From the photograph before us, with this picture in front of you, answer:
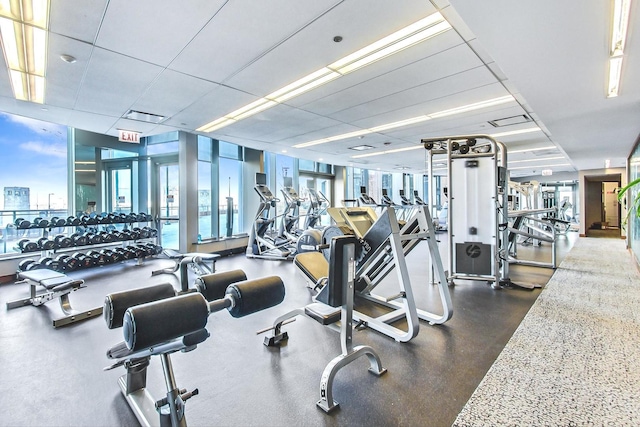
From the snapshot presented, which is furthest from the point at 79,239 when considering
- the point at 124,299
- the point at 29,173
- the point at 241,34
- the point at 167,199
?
the point at 124,299

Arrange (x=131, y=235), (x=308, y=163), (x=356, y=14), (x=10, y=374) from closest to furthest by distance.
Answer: (x=10, y=374), (x=356, y=14), (x=131, y=235), (x=308, y=163)

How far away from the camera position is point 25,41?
2777 millimetres

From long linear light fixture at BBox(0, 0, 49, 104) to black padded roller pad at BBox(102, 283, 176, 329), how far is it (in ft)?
7.76

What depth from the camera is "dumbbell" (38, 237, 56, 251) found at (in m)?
4.60

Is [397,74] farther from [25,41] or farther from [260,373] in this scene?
[25,41]

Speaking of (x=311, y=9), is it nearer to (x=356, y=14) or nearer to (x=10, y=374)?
(x=356, y=14)

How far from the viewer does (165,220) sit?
697cm

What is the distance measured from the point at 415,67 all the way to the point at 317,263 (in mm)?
2444

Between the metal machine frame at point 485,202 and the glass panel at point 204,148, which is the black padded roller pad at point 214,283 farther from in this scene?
the glass panel at point 204,148

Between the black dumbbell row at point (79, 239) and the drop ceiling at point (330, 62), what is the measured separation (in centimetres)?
196

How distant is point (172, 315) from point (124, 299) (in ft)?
1.53

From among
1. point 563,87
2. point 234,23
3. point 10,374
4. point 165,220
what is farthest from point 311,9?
point 165,220

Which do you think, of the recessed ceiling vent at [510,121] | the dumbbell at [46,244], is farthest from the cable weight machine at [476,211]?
the dumbbell at [46,244]

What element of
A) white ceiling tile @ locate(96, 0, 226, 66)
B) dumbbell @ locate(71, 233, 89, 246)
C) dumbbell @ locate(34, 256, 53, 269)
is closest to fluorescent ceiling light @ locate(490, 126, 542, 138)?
white ceiling tile @ locate(96, 0, 226, 66)
